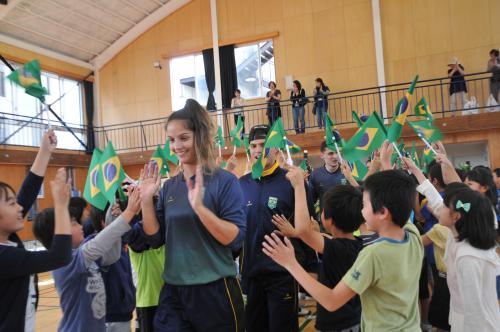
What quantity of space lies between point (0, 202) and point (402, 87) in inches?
482

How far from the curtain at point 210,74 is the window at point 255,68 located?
82cm

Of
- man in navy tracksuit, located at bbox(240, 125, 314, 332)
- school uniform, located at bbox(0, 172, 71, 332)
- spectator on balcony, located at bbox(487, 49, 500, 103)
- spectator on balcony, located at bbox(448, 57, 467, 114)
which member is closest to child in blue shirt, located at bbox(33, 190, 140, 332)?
school uniform, located at bbox(0, 172, 71, 332)

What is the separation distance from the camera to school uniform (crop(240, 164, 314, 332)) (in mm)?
2789

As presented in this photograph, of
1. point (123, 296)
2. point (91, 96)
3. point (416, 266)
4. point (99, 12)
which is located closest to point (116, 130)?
point (91, 96)

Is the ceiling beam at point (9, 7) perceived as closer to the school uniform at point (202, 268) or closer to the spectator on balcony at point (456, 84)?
the spectator on balcony at point (456, 84)

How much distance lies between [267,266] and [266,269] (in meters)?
0.02

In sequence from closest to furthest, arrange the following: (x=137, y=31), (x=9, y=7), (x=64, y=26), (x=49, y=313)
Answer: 1. (x=49, y=313)
2. (x=9, y=7)
3. (x=64, y=26)
4. (x=137, y=31)

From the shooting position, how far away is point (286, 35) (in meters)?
13.9

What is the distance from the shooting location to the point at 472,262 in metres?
2.16

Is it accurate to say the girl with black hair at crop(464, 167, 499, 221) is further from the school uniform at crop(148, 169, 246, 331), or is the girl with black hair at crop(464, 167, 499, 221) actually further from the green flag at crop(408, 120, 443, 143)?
the school uniform at crop(148, 169, 246, 331)

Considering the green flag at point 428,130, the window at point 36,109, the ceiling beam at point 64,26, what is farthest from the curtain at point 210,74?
the green flag at point 428,130

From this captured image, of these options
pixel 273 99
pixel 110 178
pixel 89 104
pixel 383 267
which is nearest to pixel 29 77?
pixel 110 178

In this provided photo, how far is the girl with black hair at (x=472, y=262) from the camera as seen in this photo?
84.5 inches

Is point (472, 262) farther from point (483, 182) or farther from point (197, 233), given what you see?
point (483, 182)
